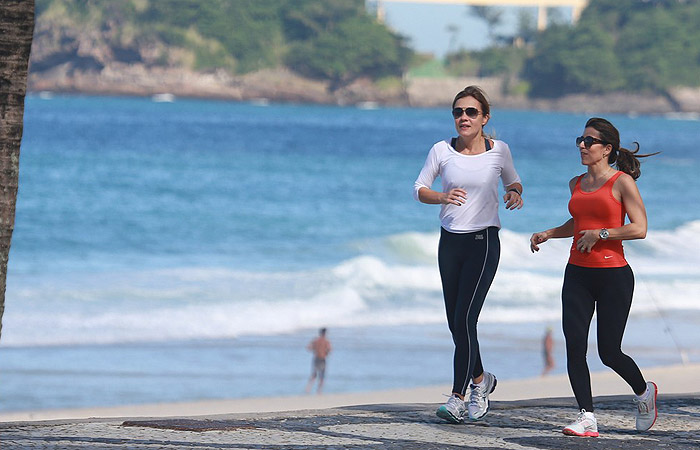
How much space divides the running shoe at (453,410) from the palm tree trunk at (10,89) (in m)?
2.56

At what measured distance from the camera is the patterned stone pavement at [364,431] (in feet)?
18.1

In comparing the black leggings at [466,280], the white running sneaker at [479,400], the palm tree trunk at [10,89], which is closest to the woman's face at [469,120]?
the black leggings at [466,280]

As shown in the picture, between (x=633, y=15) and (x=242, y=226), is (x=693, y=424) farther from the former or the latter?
(x=633, y=15)

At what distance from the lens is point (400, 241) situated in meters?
32.4

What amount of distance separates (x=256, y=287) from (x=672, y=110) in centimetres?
15297

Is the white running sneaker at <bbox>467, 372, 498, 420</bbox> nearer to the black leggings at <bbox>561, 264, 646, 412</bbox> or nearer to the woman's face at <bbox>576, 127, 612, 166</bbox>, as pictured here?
the black leggings at <bbox>561, 264, 646, 412</bbox>

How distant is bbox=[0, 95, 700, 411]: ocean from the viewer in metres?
15.3

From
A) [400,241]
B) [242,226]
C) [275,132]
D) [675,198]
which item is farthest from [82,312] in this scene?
[275,132]

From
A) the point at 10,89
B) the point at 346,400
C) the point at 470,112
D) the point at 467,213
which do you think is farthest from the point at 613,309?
the point at 346,400

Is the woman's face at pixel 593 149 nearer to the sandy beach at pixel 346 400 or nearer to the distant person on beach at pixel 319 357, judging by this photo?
the sandy beach at pixel 346 400

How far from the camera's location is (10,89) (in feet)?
14.6

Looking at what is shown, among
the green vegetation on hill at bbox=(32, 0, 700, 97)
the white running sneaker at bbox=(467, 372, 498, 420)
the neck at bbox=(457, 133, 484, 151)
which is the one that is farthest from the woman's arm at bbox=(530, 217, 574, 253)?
the green vegetation on hill at bbox=(32, 0, 700, 97)

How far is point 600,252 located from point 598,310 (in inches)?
11.7

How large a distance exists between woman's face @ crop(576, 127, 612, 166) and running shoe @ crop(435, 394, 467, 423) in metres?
1.42
